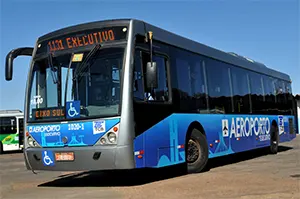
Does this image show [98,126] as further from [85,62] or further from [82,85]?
[85,62]

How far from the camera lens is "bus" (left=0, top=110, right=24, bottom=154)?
27719 millimetres

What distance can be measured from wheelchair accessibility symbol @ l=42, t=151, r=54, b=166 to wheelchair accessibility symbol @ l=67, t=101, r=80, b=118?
35.3 inches

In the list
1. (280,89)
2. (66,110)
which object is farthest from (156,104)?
(280,89)

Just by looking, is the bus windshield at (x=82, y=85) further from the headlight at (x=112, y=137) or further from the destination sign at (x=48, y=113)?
the headlight at (x=112, y=137)

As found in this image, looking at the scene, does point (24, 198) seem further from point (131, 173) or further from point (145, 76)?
point (131, 173)

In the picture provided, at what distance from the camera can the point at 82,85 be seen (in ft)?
28.9

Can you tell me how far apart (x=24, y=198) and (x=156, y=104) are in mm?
3219

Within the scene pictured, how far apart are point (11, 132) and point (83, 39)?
20669mm

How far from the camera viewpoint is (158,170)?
1209 cm

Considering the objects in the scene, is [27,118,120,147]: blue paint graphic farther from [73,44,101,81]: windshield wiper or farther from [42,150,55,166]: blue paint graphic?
[73,44,101,81]: windshield wiper

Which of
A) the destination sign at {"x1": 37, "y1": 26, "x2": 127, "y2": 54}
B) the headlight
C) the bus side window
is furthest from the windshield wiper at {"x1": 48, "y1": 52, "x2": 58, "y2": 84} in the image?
the bus side window

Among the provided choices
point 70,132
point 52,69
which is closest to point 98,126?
point 70,132

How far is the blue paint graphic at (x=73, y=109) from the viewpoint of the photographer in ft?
28.6

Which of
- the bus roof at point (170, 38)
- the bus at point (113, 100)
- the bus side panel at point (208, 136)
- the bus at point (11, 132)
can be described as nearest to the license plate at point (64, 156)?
the bus at point (113, 100)
